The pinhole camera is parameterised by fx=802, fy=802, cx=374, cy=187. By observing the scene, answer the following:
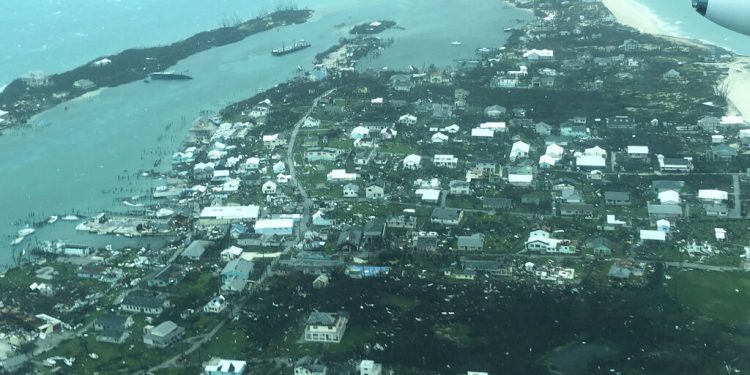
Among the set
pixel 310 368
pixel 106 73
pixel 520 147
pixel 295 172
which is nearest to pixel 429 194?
pixel 520 147

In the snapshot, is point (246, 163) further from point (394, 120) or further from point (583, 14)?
point (583, 14)

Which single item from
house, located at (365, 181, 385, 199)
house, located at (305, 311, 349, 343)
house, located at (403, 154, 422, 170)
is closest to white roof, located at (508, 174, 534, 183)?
house, located at (403, 154, 422, 170)

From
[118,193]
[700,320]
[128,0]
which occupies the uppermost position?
[128,0]

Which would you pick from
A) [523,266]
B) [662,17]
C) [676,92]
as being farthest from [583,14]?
[523,266]

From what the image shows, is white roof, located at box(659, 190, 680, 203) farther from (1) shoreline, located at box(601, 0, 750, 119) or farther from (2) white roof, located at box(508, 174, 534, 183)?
(1) shoreline, located at box(601, 0, 750, 119)

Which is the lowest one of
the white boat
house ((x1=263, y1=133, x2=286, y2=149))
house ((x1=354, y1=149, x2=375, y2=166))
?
house ((x1=354, y1=149, x2=375, y2=166))
